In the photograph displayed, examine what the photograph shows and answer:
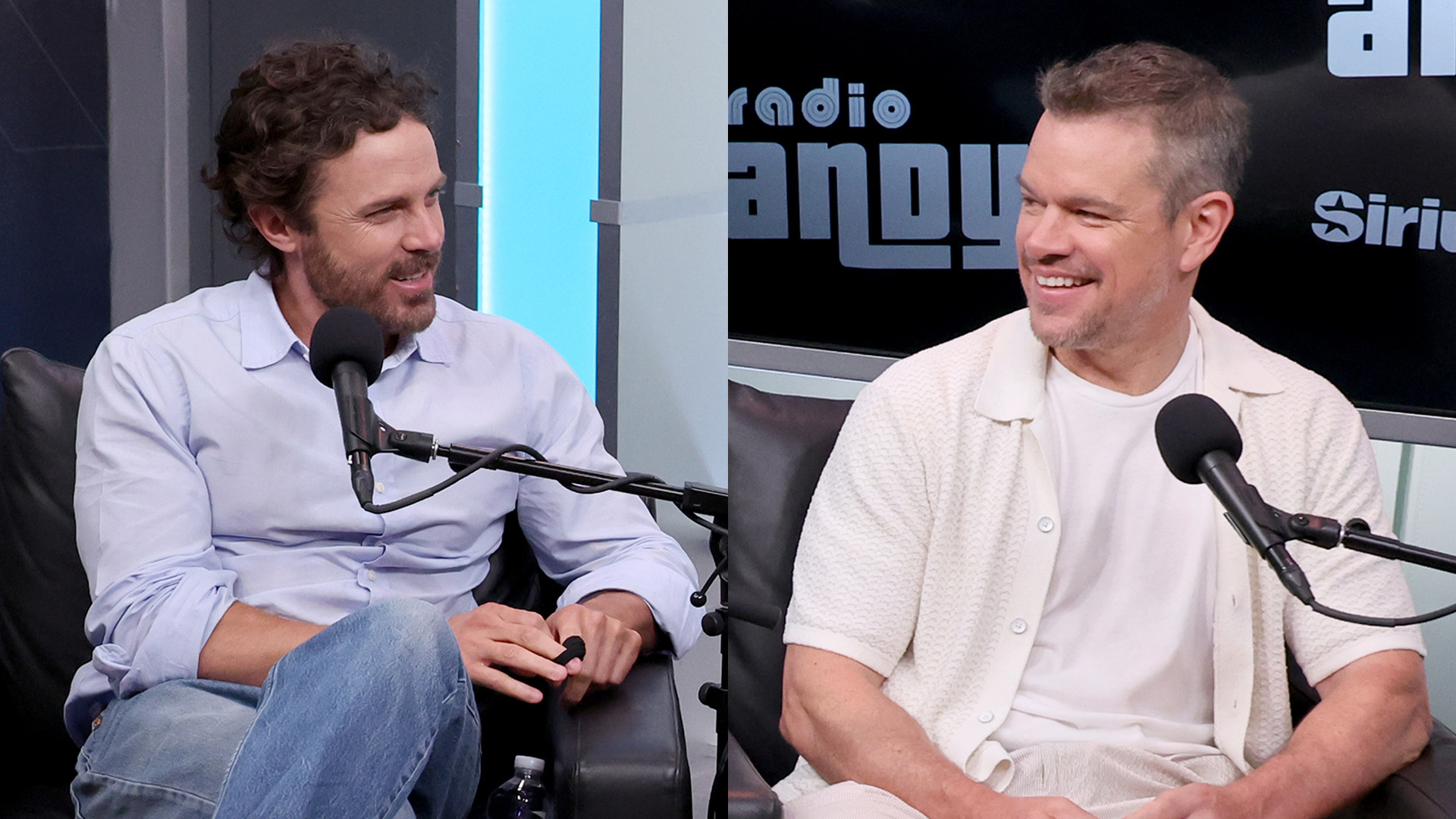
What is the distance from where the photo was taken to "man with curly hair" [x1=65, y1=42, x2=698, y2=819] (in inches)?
57.2

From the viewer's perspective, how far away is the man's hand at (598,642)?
1492 mm

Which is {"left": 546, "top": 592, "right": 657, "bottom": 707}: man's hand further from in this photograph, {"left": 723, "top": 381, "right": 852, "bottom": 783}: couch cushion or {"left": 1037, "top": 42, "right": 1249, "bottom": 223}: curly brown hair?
{"left": 1037, "top": 42, "right": 1249, "bottom": 223}: curly brown hair

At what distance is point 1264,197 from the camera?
0.90 m

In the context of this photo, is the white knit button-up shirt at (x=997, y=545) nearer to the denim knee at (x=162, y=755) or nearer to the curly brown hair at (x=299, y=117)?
the denim knee at (x=162, y=755)

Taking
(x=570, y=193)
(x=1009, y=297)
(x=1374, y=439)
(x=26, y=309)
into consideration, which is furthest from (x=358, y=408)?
(x=26, y=309)

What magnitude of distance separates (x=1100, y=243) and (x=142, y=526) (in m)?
1.17

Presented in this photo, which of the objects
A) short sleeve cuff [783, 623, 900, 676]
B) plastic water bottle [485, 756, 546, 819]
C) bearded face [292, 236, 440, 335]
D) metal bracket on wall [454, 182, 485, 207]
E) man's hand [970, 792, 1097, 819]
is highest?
metal bracket on wall [454, 182, 485, 207]

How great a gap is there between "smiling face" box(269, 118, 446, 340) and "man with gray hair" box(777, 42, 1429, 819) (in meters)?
0.93

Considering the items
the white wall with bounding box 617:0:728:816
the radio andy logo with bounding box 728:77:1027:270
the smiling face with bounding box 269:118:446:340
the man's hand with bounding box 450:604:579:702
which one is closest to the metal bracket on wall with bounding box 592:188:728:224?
the white wall with bounding box 617:0:728:816

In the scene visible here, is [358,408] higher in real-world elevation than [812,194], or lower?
lower

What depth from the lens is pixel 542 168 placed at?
183 cm

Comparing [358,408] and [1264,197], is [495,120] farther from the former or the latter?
[1264,197]

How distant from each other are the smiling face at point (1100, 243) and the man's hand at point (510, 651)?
75 cm

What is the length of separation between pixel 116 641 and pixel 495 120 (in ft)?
2.75
